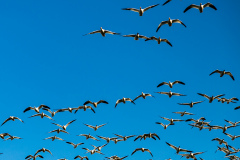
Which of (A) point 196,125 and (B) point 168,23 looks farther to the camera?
(A) point 196,125

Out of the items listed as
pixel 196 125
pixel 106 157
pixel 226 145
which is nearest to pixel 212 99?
pixel 196 125

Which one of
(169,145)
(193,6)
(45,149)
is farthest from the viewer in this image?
(45,149)

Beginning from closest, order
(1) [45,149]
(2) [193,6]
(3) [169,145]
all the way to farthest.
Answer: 1. (2) [193,6]
2. (3) [169,145]
3. (1) [45,149]

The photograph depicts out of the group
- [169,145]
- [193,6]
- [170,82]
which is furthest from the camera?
[169,145]

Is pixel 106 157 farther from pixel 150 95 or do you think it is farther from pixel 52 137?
pixel 150 95

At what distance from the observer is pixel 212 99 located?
5272 centimetres

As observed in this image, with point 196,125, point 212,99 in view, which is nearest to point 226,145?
point 196,125

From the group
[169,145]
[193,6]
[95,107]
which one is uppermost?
[193,6]

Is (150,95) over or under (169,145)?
over

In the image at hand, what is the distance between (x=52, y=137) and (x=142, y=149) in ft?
48.2

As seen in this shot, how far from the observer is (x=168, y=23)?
4556cm

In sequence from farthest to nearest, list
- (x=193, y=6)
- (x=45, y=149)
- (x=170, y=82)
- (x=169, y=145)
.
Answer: (x=45, y=149) < (x=169, y=145) < (x=170, y=82) < (x=193, y=6)

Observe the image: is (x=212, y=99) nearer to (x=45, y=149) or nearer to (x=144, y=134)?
(x=144, y=134)

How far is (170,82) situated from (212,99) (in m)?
7.43
